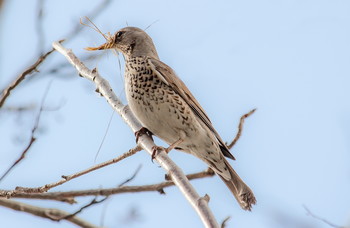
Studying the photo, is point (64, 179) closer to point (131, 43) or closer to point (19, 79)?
point (19, 79)

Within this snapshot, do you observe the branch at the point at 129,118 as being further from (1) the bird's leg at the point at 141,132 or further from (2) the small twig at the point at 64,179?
(2) the small twig at the point at 64,179

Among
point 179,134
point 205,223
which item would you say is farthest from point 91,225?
point 205,223

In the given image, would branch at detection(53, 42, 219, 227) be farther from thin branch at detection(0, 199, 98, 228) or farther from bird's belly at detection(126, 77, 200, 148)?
thin branch at detection(0, 199, 98, 228)

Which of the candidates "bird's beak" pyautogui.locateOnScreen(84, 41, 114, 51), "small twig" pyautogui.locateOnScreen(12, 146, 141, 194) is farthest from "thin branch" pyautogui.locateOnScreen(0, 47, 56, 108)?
"bird's beak" pyautogui.locateOnScreen(84, 41, 114, 51)

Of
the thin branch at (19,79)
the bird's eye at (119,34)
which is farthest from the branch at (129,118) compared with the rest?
the bird's eye at (119,34)

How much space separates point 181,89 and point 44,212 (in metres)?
1.68

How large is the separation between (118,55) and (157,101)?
2.97 ft

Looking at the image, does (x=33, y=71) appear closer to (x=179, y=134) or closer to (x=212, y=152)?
(x=179, y=134)

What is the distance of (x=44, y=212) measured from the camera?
16.9 ft

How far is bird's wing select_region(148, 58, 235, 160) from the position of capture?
562cm

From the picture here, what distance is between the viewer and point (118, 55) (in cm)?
612

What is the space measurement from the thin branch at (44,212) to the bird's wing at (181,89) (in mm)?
1399

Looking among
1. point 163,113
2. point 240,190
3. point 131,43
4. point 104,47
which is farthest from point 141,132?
point 131,43

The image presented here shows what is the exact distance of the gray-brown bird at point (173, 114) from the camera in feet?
Result: 17.6
